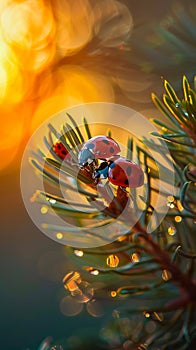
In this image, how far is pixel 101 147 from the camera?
25 centimetres

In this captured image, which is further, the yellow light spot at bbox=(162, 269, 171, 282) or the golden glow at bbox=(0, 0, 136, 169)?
the golden glow at bbox=(0, 0, 136, 169)

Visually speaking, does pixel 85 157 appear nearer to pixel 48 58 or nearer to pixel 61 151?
pixel 61 151

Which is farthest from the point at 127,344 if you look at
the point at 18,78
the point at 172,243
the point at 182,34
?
the point at 18,78

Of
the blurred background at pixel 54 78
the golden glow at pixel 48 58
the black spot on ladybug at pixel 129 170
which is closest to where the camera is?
the black spot on ladybug at pixel 129 170

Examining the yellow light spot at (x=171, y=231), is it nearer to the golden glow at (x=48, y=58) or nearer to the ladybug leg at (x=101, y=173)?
the ladybug leg at (x=101, y=173)

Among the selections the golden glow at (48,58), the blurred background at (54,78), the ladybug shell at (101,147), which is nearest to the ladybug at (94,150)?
the ladybug shell at (101,147)

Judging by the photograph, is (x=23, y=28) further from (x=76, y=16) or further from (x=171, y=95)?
(x=171, y=95)

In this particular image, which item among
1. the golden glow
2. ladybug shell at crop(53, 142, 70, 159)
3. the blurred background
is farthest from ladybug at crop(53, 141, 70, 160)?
the golden glow

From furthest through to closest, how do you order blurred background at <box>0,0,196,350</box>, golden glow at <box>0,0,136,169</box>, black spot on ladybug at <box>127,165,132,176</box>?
golden glow at <box>0,0,136,169</box>, blurred background at <box>0,0,196,350</box>, black spot on ladybug at <box>127,165,132,176</box>

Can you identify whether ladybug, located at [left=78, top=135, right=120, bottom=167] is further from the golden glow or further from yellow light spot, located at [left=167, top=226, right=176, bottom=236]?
the golden glow

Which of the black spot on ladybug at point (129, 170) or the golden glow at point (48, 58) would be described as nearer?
the black spot on ladybug at point (129, 170)

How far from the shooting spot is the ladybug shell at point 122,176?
247mm

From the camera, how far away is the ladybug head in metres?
0.25

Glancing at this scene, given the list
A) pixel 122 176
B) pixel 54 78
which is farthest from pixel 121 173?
pixel 54 78
